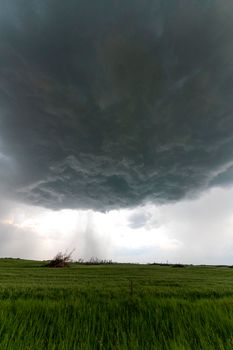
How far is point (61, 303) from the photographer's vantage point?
6691 millimetres

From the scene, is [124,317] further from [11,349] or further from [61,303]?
[11,349]

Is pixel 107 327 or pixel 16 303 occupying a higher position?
pixel 16 303

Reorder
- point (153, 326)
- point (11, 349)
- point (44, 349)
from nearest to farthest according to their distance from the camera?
point (11, 349), point (44, 349), point (153, 326)

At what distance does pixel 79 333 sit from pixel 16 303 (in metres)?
2.43

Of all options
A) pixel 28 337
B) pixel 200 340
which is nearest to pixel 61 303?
pixel 28 337

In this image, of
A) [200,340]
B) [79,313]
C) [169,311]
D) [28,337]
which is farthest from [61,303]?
[200,340]

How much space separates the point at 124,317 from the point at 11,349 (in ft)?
8.86

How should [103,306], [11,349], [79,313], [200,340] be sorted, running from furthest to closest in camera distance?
[103,306] < [79,313] < [200,340] < [11,349]

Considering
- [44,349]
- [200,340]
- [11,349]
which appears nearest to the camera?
[11,349]

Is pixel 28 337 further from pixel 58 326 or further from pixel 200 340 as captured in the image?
pixel 200 340

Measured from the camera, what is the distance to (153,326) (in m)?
5.44

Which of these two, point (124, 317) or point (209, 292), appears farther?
point (209, 292)

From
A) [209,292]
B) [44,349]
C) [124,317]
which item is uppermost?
[209,292]

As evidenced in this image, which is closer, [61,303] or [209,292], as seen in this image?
[61,303]
